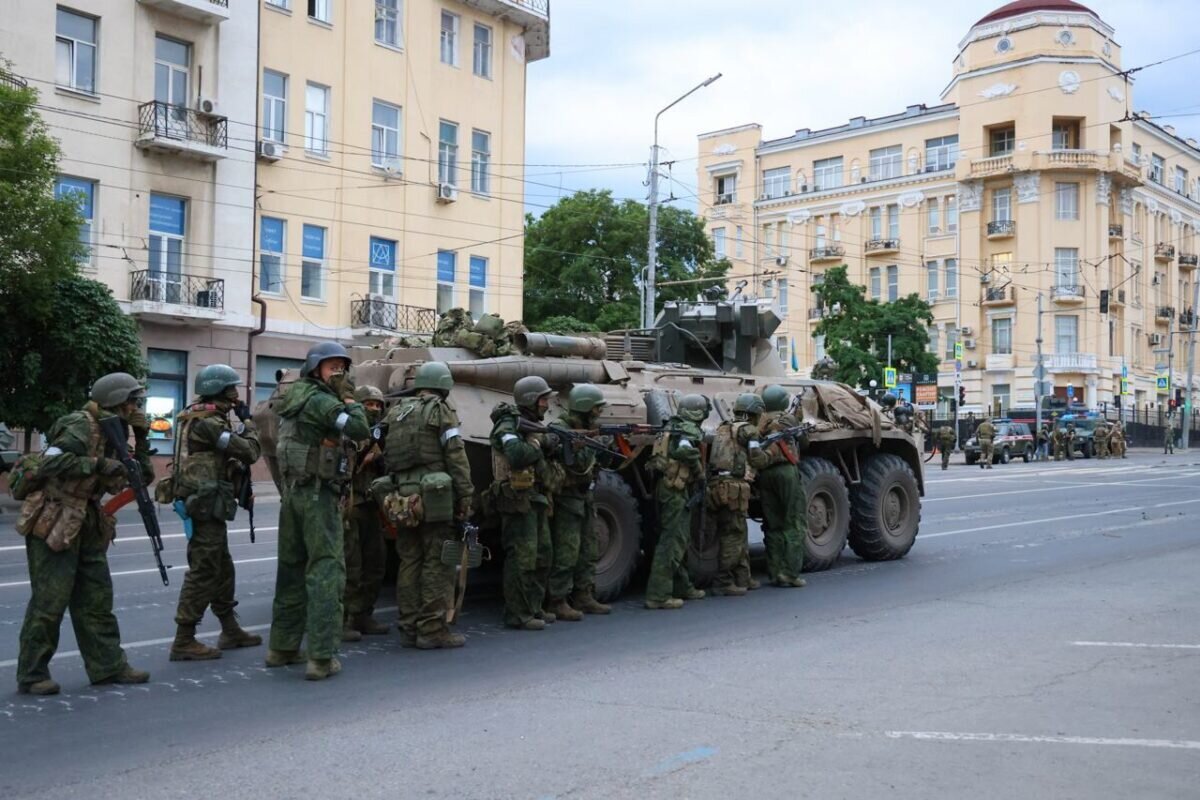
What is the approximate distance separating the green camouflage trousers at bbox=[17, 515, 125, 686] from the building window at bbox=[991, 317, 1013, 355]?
55542 mm

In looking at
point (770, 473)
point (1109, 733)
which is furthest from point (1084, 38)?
point (1109, 733)

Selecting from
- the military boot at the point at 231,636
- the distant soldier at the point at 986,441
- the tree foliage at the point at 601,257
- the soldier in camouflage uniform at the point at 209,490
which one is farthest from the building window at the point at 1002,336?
the soldier in camouflage uniform at the point at 209,490

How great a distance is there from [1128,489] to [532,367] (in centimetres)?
1867

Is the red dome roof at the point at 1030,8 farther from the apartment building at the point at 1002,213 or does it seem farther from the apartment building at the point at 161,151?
the apartment building at the point at 161,151

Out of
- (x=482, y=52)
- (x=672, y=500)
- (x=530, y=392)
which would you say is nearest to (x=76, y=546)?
(x=530, y=392)

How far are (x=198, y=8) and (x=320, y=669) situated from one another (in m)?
21.4

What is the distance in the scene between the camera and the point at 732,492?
10.4 meters

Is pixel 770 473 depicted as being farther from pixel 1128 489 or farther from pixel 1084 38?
pixel 1084 38

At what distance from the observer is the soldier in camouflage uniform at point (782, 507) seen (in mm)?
11086

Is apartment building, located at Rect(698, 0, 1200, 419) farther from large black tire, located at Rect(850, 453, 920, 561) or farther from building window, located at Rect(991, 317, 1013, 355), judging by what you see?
large black tire, located at Rect(850, 453, 920, 561)

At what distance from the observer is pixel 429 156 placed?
3070 cm

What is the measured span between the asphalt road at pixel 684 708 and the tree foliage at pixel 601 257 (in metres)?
33.2

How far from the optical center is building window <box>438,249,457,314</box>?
31203 mm

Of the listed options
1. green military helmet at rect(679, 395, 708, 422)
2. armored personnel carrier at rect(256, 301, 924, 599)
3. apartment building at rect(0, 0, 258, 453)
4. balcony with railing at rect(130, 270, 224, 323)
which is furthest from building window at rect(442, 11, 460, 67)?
green military helmet at rect(679, 395, 708, 422)
